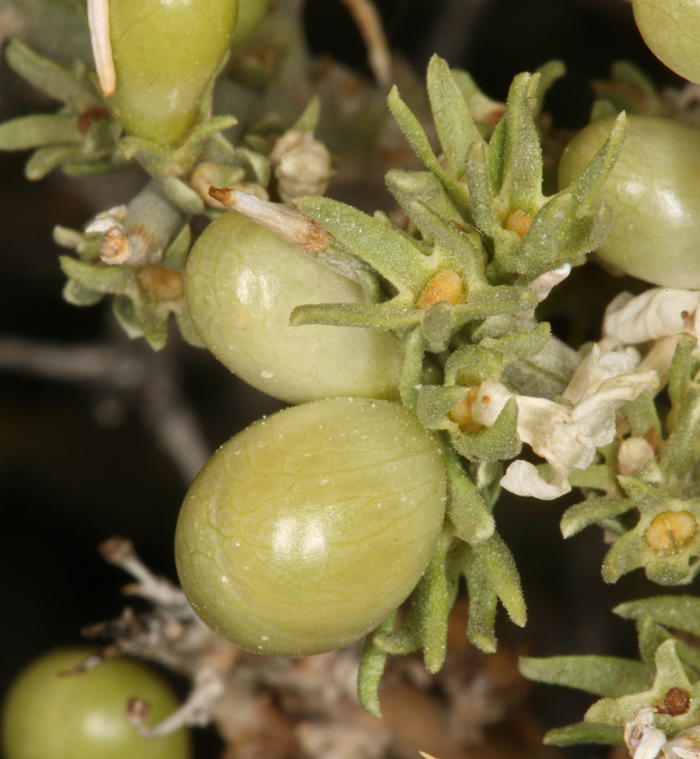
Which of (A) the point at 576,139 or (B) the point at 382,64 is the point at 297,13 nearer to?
(B) the point at 382,64

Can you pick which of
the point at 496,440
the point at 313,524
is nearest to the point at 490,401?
the point at 496,440

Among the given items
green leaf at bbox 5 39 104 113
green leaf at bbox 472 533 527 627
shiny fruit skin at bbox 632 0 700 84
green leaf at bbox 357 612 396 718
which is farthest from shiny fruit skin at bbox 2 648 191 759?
shiny fruit skin at bbox 632 0 700 84

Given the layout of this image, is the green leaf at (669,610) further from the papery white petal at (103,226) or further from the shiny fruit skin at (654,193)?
the papery white petal at (103,226)

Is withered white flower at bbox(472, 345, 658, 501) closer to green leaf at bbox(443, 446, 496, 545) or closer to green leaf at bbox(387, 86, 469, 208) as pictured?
green leaf at bbox(443, 446, 496, 545)

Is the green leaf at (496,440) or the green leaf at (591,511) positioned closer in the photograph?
the green leaf at (496,440)

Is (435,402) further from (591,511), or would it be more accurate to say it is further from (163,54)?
(163,54)

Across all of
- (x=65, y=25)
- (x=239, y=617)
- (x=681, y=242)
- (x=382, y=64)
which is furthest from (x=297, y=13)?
(x=239, y=617)

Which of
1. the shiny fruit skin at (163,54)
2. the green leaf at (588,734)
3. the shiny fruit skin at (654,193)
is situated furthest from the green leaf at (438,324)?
the green leaf at (588,734)

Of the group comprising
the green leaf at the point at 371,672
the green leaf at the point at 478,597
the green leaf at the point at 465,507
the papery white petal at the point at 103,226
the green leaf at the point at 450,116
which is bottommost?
the green leaf at the point at 371,672

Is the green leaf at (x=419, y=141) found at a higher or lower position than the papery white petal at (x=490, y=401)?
higher
